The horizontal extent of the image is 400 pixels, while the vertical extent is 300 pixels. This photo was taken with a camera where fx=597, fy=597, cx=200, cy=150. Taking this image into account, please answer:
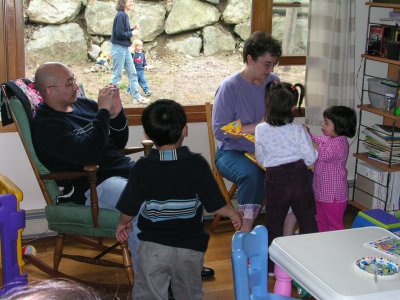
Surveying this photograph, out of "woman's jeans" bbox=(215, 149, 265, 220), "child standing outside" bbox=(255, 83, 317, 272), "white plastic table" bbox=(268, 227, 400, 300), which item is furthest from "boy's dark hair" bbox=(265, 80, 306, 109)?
"white plastic table" bbox=(268, 227, 400, 300)

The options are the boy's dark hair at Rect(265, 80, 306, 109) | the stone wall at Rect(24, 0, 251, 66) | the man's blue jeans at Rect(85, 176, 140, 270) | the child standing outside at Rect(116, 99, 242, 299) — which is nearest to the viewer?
the child standing outside at Rect(116, 99, 242, 299)

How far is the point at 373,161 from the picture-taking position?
151 inches

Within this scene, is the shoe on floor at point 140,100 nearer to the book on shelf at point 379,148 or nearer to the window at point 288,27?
the window at point 288,27

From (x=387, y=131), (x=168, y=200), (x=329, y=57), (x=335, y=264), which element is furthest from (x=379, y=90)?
(x=335, y=264)

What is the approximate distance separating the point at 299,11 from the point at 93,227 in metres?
2.02

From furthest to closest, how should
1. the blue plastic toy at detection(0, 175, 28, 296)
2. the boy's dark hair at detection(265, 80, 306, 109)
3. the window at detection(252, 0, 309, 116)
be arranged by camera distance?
the window at detection(252, 0, 309, 116) → the boy's dark hair at detection(265, 80, 306, 109) → the blue plastic toy at detection(0, 175, 28, 296)

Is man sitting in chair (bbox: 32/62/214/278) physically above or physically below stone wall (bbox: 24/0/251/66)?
below

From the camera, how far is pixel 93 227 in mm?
2840

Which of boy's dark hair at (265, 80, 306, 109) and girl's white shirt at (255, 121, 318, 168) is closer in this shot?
girl's white shirt at (255, 121, 318, 168)

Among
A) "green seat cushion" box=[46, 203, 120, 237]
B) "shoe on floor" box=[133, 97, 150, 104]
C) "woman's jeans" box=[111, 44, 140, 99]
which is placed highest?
"woman's jeans" box=[111, 44, 140, 99]

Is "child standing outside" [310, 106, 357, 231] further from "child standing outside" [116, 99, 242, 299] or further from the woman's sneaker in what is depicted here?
the woman's sneaker

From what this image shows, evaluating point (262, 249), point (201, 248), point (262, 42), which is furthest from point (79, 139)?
point (262, 249)

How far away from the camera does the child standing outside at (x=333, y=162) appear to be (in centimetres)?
305

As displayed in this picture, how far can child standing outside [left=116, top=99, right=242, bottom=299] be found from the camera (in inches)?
86.0
